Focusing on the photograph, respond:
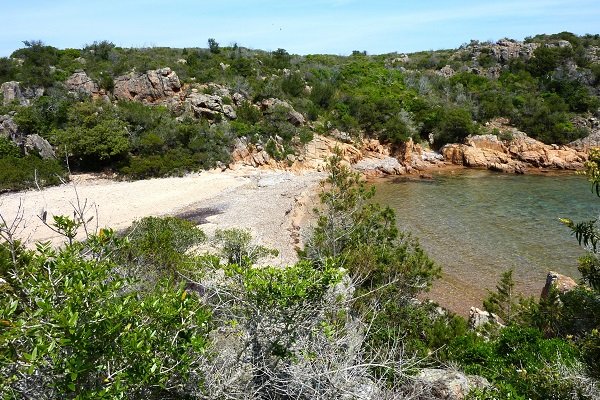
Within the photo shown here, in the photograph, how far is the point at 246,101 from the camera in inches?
1447

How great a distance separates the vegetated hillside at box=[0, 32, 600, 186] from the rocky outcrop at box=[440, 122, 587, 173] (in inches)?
71.1

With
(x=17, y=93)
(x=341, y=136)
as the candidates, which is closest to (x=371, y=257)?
(x=341, y=136)

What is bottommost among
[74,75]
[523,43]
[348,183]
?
[348,183]

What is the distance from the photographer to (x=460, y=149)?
125 feet

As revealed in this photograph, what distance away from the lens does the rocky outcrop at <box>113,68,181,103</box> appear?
35312 millimetres

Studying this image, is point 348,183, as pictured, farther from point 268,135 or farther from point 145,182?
point 268,135

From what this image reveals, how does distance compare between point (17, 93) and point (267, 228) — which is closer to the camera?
point (267, 228)

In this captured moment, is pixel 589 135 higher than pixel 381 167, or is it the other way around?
pixel 589 135

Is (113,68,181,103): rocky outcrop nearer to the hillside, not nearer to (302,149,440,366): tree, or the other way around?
the hillside

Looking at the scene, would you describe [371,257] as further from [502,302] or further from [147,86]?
[147,86]

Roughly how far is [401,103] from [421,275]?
35.9 metres

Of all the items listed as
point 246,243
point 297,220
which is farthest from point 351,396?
point 297,220

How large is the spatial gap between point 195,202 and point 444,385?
19.5 meters

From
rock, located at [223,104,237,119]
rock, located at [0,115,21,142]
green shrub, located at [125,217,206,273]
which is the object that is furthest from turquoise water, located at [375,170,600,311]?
rock, located at [0,115,21,142]
